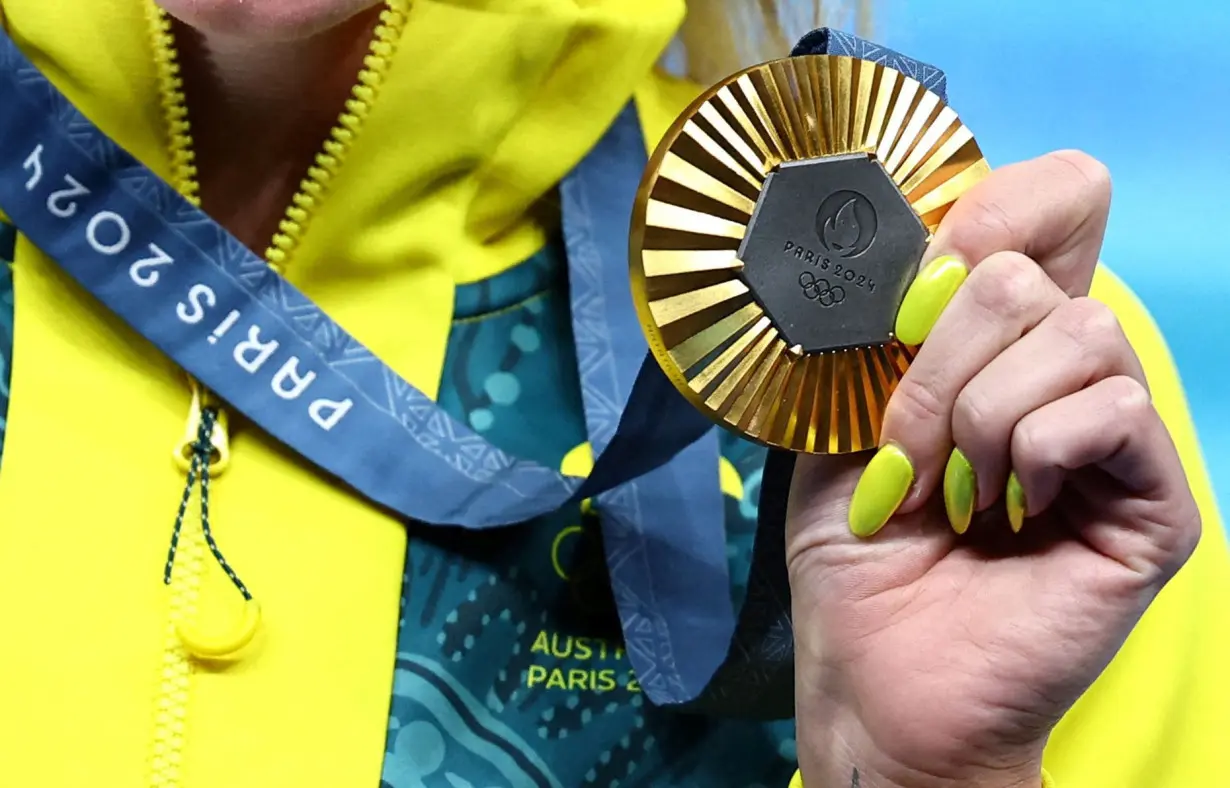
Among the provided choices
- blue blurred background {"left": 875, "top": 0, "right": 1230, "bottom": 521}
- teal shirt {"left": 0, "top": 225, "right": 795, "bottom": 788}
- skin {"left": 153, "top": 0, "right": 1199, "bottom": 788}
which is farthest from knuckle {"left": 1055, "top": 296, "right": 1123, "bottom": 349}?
blue blurred background {"left": 875, "top": 0, "right": 1230, "bottom": 521}

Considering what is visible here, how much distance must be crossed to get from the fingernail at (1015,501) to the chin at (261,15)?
0.37 m

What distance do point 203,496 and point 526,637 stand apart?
7.1 inches

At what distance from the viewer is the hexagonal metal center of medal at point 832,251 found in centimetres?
48

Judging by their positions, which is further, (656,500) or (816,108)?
(656,500)

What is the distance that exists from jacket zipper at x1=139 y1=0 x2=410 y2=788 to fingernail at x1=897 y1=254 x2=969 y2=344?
325 millimetres

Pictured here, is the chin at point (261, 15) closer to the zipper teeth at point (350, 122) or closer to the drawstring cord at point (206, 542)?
the zipper teeth at point (350, 122)

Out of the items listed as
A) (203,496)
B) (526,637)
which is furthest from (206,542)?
(526,637)

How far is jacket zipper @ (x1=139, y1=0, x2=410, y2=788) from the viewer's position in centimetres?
61

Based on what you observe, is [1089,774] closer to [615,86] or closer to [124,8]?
[615,86]

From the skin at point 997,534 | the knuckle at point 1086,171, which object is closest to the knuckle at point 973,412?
the skin at point 997,534

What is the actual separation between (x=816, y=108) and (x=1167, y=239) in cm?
57

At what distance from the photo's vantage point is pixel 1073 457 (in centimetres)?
45

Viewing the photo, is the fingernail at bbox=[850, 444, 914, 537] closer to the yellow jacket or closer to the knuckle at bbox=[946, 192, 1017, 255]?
the knuckle at bbox=[946, 192, 1017, 255]

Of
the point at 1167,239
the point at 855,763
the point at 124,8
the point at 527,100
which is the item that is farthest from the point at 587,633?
the point at 1167,239
